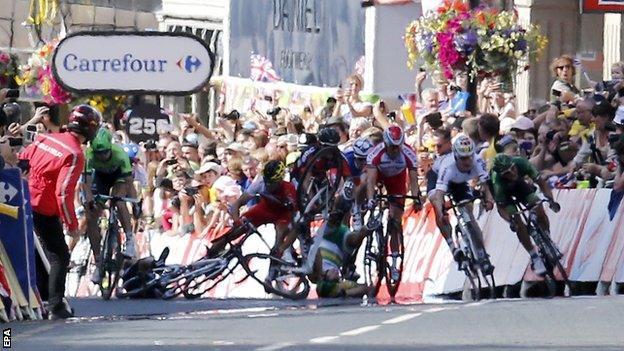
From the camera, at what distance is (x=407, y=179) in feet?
77.3

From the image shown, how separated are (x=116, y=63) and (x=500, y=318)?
23.2 feet

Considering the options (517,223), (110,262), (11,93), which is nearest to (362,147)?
(517,223)

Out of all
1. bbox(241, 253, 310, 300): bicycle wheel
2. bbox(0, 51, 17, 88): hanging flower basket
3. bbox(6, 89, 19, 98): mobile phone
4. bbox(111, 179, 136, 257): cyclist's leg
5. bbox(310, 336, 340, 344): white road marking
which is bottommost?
bbox(241, 253, 310, 300): bicycle wheel

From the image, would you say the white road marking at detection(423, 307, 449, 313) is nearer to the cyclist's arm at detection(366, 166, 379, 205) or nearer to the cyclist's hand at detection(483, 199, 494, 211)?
the cyclist's hand at detection(483, 199, 494, 211)

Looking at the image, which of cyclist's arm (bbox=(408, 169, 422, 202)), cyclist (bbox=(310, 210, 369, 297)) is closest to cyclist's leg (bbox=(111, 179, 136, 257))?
cyclist (bbox=(310, 210, 369, 297))

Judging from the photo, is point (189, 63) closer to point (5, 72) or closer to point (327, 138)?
point (327, 138)

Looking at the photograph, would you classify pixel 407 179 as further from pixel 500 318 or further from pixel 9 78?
pixel 9 78

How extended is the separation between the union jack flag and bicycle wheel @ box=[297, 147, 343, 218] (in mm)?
13723

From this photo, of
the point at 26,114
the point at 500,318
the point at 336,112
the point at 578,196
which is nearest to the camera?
the point at 500,318

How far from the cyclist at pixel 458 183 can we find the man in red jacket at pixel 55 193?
3334 mm

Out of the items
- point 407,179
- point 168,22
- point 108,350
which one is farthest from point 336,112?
point 168,22

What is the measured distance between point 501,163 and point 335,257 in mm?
2047

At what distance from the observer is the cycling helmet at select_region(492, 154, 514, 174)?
72.9ft

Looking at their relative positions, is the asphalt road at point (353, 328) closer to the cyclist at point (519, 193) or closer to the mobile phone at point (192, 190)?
the cyclist at point (519, 193)
